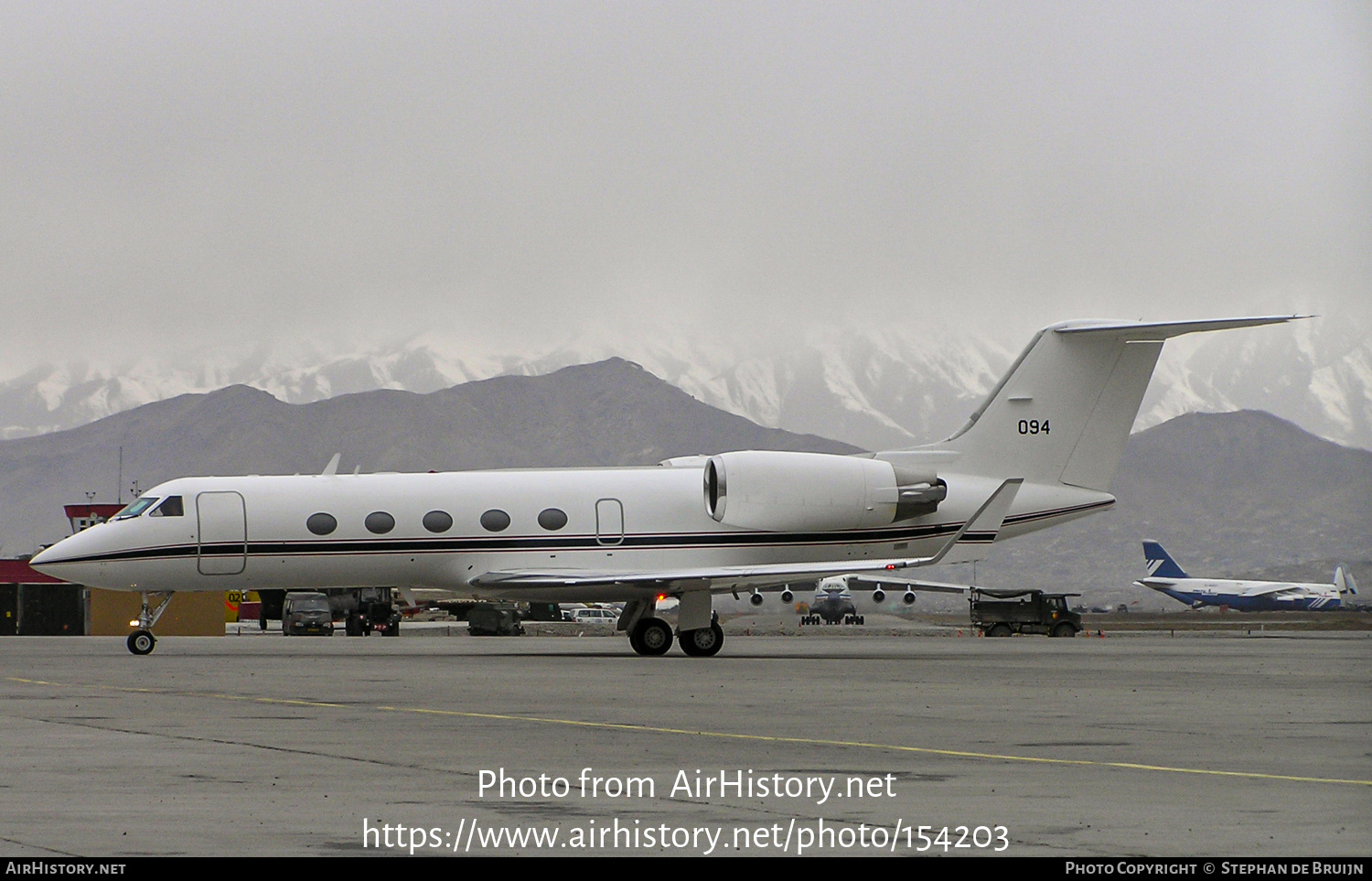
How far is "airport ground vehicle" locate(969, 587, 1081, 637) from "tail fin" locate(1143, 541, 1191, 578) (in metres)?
60.0

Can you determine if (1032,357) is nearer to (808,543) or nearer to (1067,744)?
(808,543)

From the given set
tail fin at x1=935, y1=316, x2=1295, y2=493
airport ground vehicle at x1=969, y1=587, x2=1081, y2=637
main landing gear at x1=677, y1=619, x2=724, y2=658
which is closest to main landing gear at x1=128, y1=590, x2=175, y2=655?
main landing gear at x1=677, y1=619, x2=724, y2=658

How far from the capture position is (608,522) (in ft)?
102

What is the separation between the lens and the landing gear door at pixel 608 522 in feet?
102

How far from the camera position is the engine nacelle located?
3075cm

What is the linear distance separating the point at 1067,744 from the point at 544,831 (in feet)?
20.3

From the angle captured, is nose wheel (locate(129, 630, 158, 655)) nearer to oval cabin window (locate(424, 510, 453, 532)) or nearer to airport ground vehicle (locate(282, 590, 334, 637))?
oval cabin window (locate(424, 510, 453, 532))

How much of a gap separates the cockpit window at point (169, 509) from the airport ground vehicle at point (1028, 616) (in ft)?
108

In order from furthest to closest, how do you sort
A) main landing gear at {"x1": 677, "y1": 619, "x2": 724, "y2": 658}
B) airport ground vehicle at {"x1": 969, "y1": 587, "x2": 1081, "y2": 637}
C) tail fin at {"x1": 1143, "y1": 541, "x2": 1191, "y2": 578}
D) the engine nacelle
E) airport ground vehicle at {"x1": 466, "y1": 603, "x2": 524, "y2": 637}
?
tail fin at {"x1": 1143, "y1": 541, "x2": 1191, "y2": 578}, airport ground vehicle at {"x1": 466, "y1": 603, "x2": 524, "y2": 637}, airport ground vehicle at {"x1": 969, "y1": 587, "x2": 1081, "y2": 637}, the engine nacelle, main landing gear at {"x1": 677, "y1": 619, "x2": 724, "y2": 658}

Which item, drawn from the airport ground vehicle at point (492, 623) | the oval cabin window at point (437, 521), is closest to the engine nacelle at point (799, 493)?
the oval cabin window at point (437, 521)

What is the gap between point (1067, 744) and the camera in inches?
526

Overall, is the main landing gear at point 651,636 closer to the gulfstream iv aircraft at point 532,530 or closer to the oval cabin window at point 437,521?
the gulfstream iv aircraft at point 532,530

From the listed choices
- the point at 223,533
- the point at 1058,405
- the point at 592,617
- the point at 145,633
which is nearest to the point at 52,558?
the point at 145,633
